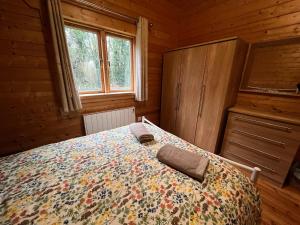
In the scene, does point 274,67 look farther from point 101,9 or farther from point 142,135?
point 101,9

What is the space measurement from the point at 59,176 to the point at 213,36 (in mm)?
3106

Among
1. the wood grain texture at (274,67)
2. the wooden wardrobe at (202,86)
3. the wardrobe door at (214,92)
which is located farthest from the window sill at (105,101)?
the wood grain texture at (274,67)

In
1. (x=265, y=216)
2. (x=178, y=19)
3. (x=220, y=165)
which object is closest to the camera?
(x=220, y=165)

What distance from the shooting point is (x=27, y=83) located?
1.68m

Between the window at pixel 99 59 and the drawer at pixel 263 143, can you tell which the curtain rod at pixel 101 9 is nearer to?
the window at pixel 99 59

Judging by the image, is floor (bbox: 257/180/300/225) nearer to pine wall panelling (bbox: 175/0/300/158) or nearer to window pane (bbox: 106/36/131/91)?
pine wall panelling (bbox: 175/0/300/158)

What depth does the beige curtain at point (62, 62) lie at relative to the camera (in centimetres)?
160

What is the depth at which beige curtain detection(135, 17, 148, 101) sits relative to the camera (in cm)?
233

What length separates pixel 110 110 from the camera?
7.75 feet

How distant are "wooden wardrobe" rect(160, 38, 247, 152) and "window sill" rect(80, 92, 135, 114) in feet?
2.77

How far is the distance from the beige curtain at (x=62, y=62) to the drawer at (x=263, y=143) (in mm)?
Answer: 2359

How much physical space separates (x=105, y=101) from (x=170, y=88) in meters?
1.32

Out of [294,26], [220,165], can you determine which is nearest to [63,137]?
[220,165]

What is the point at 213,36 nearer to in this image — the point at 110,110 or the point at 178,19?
the point at 178,19
